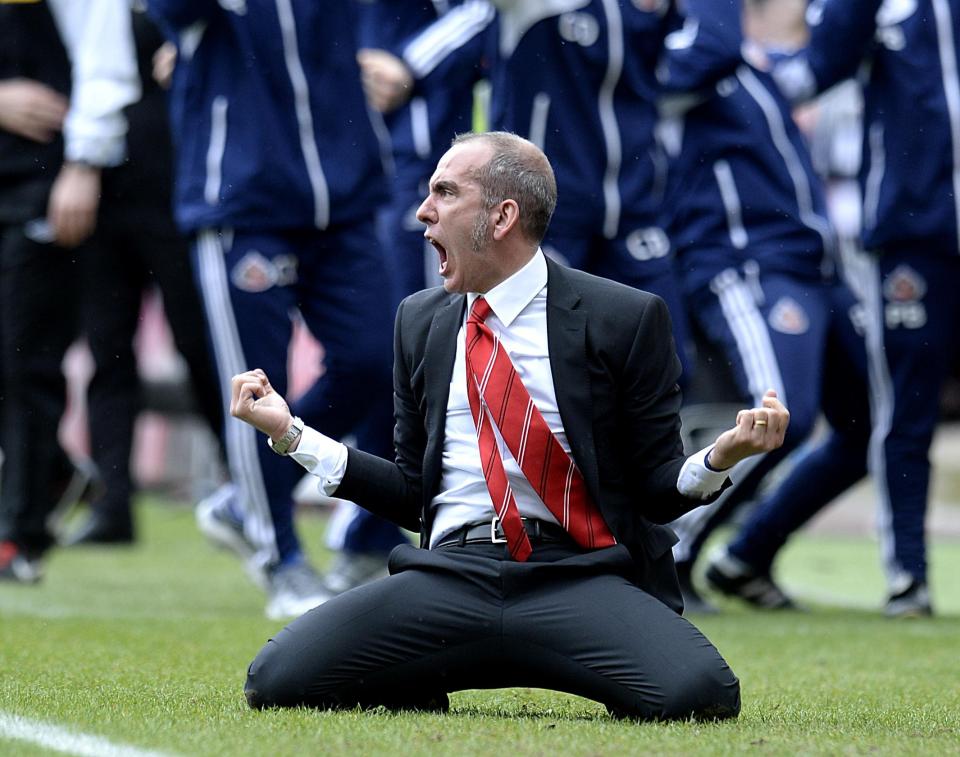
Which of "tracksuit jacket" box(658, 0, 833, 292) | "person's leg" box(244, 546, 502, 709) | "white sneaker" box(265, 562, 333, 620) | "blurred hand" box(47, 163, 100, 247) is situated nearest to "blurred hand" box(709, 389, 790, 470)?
"person's leg" box(244, 546, 502, 709)

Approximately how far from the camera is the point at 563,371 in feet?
14.6

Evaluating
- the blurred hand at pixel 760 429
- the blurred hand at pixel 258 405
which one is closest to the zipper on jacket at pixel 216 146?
the blurred hand at pixel 258 405

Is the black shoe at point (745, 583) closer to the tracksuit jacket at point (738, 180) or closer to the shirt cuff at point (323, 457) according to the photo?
the tracksuit jacket at point (738, 180)

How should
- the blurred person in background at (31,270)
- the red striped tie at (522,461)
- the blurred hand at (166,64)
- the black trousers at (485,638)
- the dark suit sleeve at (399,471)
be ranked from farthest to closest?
the blurred person in background at (31,270)
the blurred hand at (166,64)
the dark suit sleeve at (399,471)
the red striped tie at (522,461)
the black trousers at (485,638)

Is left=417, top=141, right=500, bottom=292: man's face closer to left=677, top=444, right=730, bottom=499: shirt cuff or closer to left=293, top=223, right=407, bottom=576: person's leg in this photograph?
left=677, top=444, right=730, bottom=499: shirt cuff

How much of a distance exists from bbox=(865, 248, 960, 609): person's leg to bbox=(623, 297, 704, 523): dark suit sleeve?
9.93 feet

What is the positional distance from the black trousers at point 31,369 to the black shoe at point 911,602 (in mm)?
3342

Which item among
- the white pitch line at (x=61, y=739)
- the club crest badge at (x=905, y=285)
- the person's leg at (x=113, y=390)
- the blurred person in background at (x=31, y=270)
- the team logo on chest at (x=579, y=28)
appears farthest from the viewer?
the person's leg at (x=113, y=390)

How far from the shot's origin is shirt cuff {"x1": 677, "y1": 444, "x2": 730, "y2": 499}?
4.20 meters

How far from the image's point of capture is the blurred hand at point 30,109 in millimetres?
8055

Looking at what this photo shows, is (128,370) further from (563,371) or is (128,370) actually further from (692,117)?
(563,371)

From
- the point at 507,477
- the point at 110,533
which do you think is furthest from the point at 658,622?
the point at 110,533

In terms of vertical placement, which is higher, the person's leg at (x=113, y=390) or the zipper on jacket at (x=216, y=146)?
the zipper on jacket at (x=216, y=146)

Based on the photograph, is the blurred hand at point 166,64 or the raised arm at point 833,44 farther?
the raised arm at point 833,44
